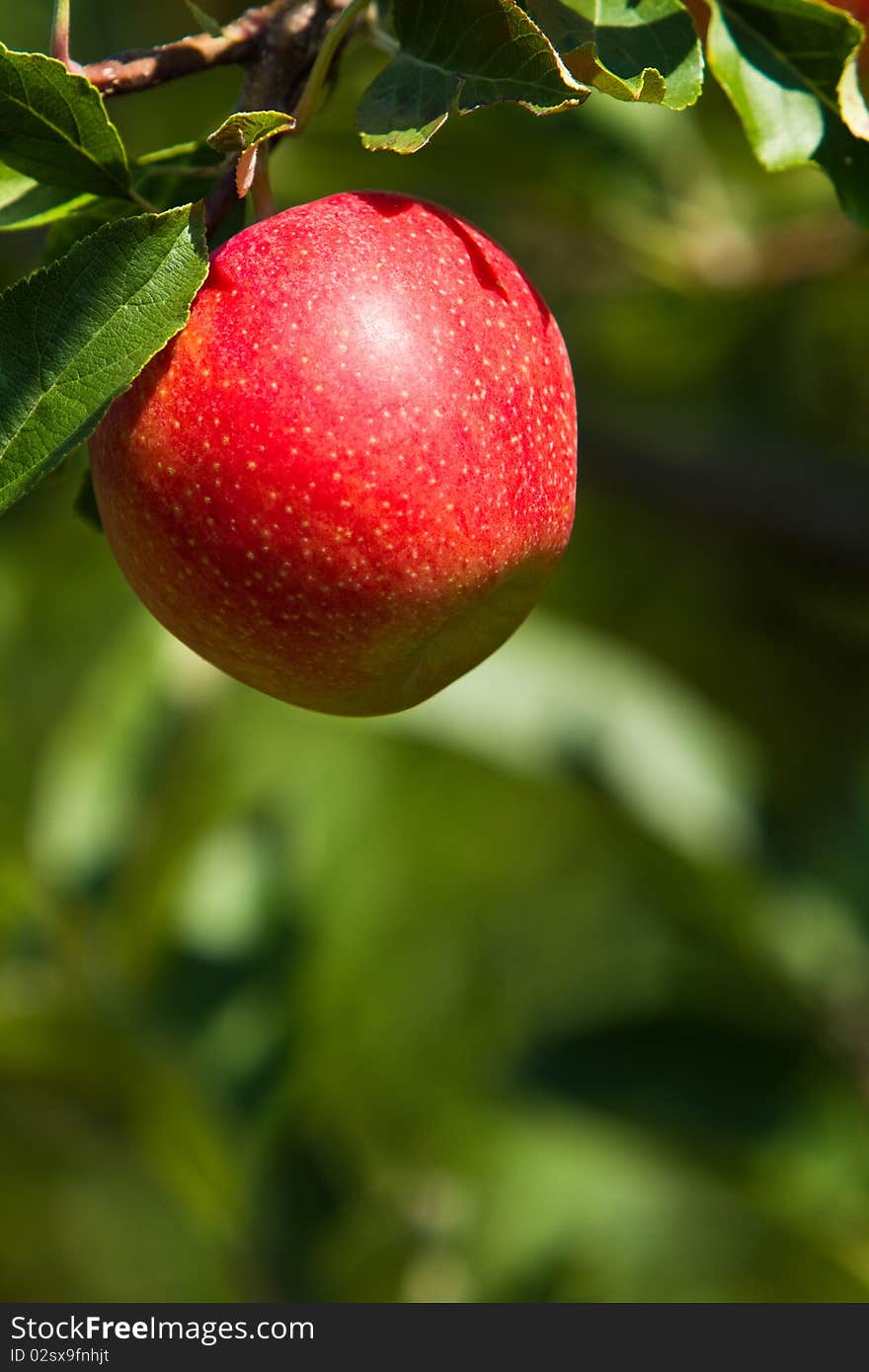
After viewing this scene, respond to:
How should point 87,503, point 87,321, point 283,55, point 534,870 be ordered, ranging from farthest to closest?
point 534,870
point 87,503
point 283,55
point 87,321

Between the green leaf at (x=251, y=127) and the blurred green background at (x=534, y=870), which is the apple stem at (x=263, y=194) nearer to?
the green leaf at (x=251, y=127)

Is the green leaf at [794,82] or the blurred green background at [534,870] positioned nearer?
the green leaf at [794,82]

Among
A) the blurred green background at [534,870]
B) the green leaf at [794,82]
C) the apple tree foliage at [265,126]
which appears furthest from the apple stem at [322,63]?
the blurred green background at [534,870]

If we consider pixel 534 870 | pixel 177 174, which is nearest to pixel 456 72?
pixel 177 174

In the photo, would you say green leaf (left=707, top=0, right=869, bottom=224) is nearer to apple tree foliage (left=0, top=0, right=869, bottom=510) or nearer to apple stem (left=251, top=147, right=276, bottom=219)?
apple tree foliage (left=0, top=0, right=869, bottom=510)

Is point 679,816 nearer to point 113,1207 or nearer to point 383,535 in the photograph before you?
point 113,1207

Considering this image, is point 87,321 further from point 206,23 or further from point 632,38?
point 632,38
